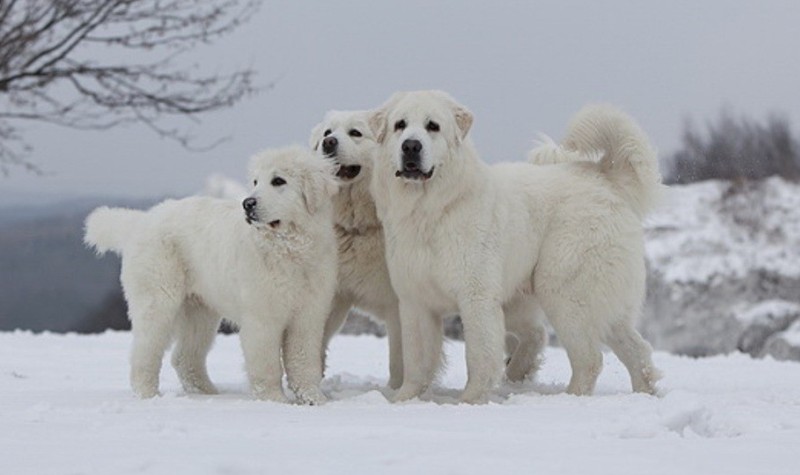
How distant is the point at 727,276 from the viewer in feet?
69.7

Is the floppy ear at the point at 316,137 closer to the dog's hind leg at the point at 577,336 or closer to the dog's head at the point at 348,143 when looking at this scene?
the dog's head at the point at 348,143

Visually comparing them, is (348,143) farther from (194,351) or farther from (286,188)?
(194,351)

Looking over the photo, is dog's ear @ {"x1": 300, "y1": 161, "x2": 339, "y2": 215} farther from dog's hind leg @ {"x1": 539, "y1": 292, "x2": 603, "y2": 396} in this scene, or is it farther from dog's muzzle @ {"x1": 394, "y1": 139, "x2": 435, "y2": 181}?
dog's hind leg @ {"x1": 539, "y1": 292, "x2": 603, "y2": 396}

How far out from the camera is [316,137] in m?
6.72

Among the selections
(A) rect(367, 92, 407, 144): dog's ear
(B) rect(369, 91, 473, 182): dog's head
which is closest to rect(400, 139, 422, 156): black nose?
(B) rect(369, 91, 473, 182): dog's head

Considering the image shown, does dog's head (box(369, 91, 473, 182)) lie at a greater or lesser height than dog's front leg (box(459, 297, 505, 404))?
greater

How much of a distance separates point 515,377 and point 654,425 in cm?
332

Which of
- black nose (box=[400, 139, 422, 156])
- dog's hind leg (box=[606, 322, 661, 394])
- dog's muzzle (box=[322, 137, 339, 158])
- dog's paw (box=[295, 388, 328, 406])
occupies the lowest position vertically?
dog's paw (box=[295, 388, 328, 406])

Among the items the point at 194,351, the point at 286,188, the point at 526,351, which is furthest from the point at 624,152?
the point at 194,351

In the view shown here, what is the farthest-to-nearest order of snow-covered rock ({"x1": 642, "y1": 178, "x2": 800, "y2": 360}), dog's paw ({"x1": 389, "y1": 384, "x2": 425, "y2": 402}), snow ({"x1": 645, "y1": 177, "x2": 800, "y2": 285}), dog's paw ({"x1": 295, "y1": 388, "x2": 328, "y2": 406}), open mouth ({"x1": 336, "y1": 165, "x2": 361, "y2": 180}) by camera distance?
snow ({"x1": 645, "y1": 177, "x2": 800, "y2": 285}) → snow-covered rock ({"x1": 642, "y1": 178, "x2": 800, "y2": 360}) → open mouth ({"x1": 336, "y1": 165, "x2": 361, "y2": 180}) → dog's paw ({"x1": 389, "y1": 384, "x2": 425, "y2": 402}) → dog's paw ({"x1": 295, "y1": 388, "x2": 328, "y2": 406})

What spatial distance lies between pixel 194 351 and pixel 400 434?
3137 millimetres

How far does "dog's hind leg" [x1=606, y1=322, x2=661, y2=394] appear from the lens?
6719 millimetres

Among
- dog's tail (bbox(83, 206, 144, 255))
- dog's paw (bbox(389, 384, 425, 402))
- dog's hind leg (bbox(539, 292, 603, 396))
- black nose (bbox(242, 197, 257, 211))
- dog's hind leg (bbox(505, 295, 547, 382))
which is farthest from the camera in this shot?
dog's hind leg (bbox(505, 295, 547, 382))

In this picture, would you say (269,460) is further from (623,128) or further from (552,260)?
(623,128)
